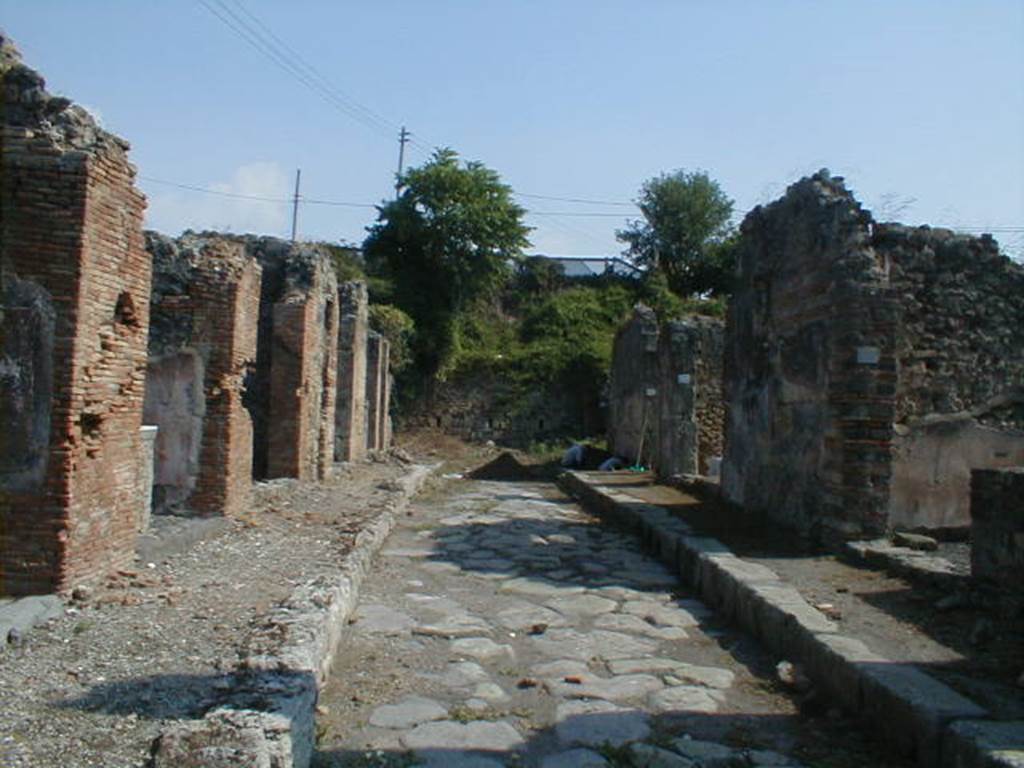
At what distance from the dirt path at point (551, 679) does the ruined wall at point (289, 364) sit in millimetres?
4034

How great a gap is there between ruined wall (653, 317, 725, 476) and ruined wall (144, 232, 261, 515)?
29.7ft

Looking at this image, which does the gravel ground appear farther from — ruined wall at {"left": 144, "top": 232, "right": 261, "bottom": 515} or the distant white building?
the distant white building

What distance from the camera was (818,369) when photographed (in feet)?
28.6

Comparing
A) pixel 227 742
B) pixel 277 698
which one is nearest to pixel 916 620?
pixel 277 698

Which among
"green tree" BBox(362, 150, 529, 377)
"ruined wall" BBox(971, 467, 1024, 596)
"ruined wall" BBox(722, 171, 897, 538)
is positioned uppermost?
"green tree" BBox(362, 150, 529, 377)

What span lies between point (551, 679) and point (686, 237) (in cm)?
3878

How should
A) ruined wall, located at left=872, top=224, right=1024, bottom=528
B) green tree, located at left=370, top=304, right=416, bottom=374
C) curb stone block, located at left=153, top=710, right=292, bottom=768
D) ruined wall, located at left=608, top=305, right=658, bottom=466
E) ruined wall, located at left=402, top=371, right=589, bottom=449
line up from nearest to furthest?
curb stone block, located at left=153, top=710, right=292, bottom=768, ruined wall, located at left=872, top=224, right=1024, bottom=528, ruined wall, located at left=608, top=305, right=658, bottom=466, green tree, located at left=370, top=304, right=416, bottom=374, ruined wall, located at left=402, top=371, right=589, bottom=449

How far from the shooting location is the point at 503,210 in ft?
110

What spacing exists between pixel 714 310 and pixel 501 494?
834 inches

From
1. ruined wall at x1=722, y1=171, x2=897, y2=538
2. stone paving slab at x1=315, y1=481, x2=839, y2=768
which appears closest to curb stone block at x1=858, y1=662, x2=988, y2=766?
stone paving slab at x1=315, y1=481, x2=839, y2=768

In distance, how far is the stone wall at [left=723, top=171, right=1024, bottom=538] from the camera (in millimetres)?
8156

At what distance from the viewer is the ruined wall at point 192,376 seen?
30.1 feet

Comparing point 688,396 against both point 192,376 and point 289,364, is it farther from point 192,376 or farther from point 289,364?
point 192,376

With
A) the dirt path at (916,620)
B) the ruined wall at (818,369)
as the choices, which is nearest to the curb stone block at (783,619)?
the dirt path at (916,620)
